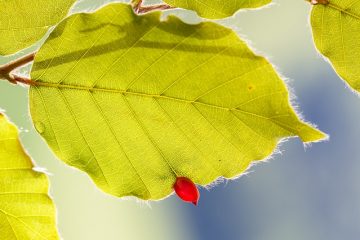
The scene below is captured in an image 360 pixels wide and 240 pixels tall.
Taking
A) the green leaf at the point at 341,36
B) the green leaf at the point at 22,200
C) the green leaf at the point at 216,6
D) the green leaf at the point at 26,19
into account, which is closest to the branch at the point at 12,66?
the green leaf at the point at 26,19

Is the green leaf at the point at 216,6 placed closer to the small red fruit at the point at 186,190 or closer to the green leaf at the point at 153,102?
the green leaf at the point at 153,102

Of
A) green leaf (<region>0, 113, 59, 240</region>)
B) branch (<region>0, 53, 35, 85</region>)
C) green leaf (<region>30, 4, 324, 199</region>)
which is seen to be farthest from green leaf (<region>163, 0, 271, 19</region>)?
green leaf (<region>0, 113, 59, 240</region>)

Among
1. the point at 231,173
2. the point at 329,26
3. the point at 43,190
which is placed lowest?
the point at 43,190

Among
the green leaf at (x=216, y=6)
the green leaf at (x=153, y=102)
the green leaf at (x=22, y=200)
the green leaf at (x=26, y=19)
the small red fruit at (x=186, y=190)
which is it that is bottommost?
the green leaf at (x=22, y=200)

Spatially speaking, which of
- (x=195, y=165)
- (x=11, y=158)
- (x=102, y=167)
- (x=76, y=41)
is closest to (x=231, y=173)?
(x=195, y=165)

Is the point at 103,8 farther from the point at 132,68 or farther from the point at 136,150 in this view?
the point at 136,150

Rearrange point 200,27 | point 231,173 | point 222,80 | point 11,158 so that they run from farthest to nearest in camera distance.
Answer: point 11,158
point 231,173
point 222,80
point 200,27

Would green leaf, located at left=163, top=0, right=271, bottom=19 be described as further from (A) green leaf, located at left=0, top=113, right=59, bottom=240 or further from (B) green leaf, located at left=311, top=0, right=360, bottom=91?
(A) green leaf, located at left=0, top=113, right=59, bottom=240
